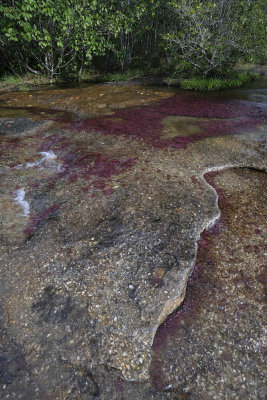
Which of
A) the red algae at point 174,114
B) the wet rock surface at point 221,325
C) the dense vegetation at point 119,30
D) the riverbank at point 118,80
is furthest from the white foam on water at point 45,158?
the riverbank at point 118,80

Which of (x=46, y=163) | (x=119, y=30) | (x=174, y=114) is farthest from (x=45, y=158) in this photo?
(x=119, y=30)

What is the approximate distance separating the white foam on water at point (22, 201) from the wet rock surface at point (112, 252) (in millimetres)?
32

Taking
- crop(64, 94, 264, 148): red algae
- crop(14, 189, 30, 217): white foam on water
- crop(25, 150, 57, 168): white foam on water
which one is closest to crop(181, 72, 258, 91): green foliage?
crop(64, 94, 264, 148): red algae

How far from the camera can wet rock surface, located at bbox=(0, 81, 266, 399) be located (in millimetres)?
2719

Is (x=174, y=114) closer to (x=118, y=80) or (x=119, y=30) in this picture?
(x=119, y=30)

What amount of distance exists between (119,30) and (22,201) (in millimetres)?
12791

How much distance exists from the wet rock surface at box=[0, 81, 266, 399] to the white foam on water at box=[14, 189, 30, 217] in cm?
3

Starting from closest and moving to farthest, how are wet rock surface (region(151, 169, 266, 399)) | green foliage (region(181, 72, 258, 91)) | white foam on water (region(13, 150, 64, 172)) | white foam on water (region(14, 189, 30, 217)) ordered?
1. wet rock surface (region(151, 169, 266, 399))
2. white foam on water (region(14, 189, 30, 217))
3. white foam on water (region(13, 150, 64, 172))
4. green foliage (region(181, 72, 258, 91))

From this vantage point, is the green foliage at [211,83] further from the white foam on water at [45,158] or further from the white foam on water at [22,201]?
the white foam on water at [22,201]

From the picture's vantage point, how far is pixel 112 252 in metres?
3.91

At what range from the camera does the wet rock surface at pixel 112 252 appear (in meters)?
2.72

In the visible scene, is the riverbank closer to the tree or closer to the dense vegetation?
the dense vegetation

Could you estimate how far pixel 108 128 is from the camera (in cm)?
831

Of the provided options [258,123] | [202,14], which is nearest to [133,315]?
[258,123]
